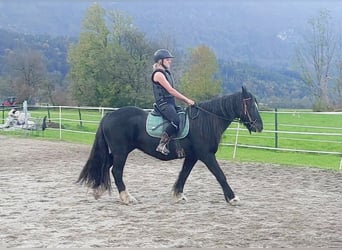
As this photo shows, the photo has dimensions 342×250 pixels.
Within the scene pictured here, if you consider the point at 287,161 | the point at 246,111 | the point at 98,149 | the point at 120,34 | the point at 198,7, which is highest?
the point at 198,7

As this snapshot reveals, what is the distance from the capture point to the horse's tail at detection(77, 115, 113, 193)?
6684 mm

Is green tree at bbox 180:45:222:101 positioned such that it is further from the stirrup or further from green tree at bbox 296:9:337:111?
the stirrup

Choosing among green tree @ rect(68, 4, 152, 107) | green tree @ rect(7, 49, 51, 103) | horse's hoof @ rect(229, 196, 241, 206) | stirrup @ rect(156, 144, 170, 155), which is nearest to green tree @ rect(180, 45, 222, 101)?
green tree @ rect(68, 4, 152, 107)

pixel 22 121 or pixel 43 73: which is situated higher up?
pixel 43 73

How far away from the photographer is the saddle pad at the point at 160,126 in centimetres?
648

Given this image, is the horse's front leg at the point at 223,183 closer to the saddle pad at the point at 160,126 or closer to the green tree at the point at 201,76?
the saddle pad at the point at 160,126

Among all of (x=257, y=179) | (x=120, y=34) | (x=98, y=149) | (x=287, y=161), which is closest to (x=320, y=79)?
(x=120, y=34)

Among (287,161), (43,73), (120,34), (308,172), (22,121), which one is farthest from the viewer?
(43,73)

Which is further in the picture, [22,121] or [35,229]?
[22,121]

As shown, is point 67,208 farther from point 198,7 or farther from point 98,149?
point 198,7

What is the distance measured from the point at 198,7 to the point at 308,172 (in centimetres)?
17906

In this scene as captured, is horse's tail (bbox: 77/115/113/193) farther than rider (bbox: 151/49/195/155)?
Yes

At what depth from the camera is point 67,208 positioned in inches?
243

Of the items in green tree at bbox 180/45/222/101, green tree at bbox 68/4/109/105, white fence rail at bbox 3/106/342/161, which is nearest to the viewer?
white fence rail at bbox 3/106/342/161
